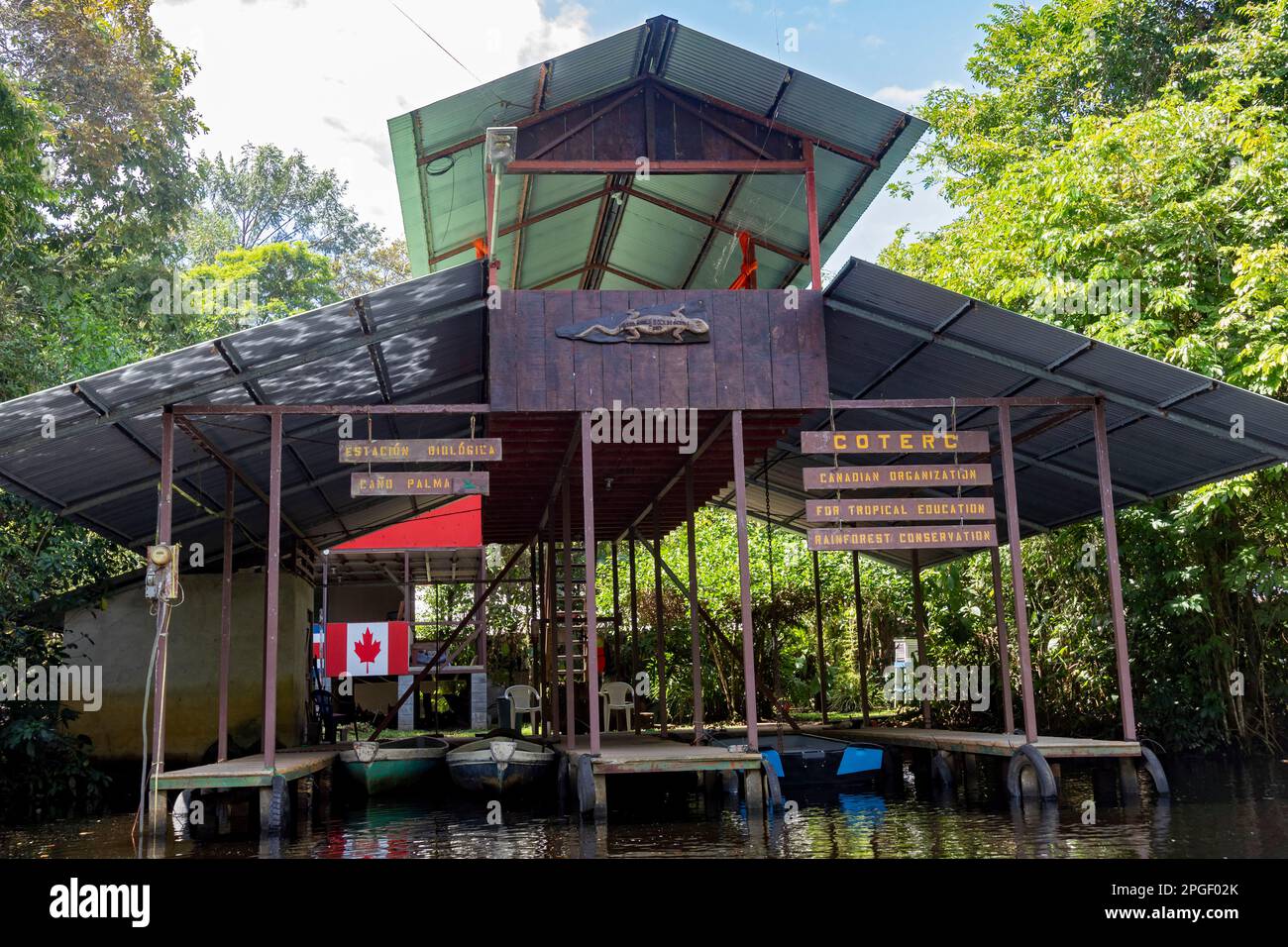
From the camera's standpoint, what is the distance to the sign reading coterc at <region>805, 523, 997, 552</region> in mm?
11445

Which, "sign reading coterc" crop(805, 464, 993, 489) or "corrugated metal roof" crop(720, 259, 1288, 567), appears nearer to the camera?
"corrugated metal roof" crop(720, 259, 1288, 567)

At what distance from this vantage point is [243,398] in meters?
12.0

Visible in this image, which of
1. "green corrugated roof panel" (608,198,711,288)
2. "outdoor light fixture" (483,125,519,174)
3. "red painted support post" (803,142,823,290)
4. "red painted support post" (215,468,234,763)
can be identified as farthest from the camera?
"green corrugated roof panel" (608,198,711,288)

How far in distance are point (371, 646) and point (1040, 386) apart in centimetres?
1381

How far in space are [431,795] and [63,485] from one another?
20.9 ft

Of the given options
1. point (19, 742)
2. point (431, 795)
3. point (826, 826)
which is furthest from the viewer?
point (431, 795)


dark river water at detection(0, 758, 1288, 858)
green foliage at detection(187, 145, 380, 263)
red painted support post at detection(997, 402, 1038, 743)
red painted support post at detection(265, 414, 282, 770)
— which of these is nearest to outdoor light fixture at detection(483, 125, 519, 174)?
red painted support post at detection(265, 414, 282, 770)

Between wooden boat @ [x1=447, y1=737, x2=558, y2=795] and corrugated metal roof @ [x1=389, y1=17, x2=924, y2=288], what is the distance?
636cm

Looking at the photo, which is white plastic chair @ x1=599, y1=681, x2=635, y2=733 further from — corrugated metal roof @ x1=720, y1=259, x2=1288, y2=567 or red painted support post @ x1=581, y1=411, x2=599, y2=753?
red painted support post @ x1=581, y1=411, x2=599, y2=753

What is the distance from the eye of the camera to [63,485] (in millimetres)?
12531

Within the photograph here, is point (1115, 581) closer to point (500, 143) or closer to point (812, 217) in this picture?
point (812, 217)

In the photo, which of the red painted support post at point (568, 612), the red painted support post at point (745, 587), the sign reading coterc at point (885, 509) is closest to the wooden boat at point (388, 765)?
the red painted support post at point (568, 612)

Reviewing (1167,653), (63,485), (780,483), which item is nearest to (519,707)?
(780,483)
